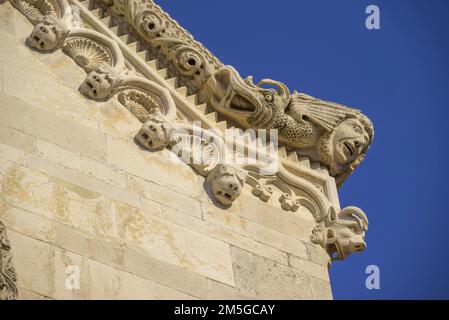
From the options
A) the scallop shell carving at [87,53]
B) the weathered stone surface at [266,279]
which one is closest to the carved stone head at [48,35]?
the scallop shell carving at [87,53]

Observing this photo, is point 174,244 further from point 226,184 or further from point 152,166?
point 226,184

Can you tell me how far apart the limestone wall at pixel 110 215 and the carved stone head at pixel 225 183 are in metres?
0.08

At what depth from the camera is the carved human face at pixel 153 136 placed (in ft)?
40.6

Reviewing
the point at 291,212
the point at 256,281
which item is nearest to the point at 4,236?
the point at 256,281

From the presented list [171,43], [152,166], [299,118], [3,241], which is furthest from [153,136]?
[3,241]

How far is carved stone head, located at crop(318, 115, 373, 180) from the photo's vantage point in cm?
1361

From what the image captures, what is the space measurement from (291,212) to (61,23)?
2386 millimetres

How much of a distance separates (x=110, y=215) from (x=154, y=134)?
3.89ft

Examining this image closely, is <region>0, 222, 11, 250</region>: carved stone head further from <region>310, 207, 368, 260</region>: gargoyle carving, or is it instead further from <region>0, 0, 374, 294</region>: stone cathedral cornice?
<region>310, 207, 368, 260</region>: gargoyle carving

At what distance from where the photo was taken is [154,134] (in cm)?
1240

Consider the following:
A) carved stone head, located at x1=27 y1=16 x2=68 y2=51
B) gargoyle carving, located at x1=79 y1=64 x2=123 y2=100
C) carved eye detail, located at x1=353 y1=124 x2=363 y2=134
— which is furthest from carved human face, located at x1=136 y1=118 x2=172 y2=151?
carved eye detail, located at x1=353 y1=124 x2=363 y2=134

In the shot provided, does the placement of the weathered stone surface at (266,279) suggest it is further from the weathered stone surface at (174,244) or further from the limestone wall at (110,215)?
the weathered stone surface at (174,244)

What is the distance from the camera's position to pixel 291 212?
42.4ft
